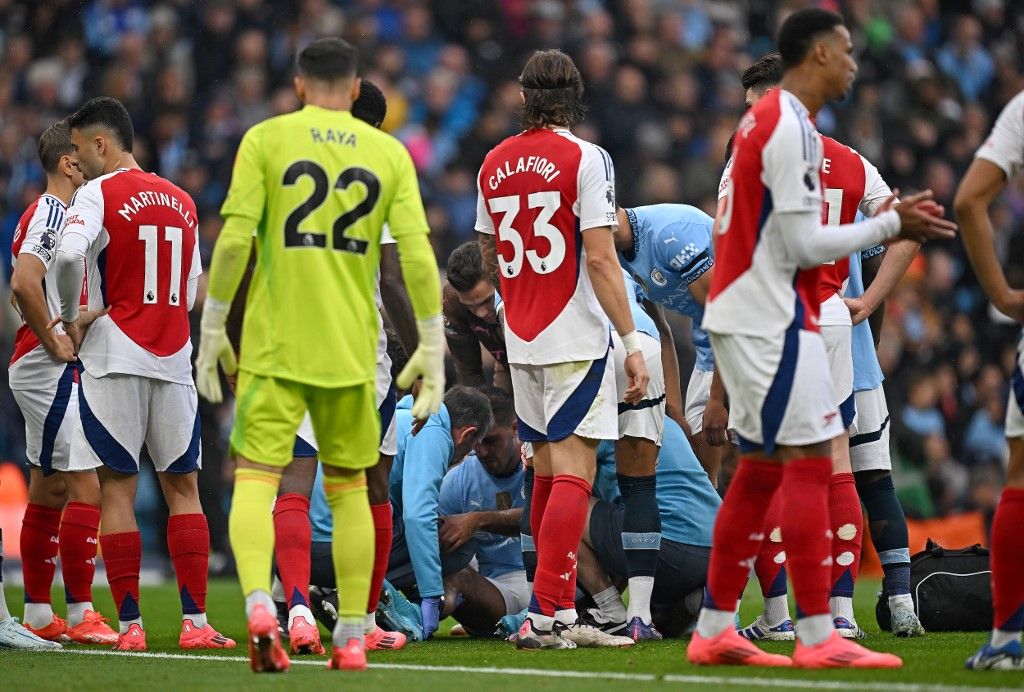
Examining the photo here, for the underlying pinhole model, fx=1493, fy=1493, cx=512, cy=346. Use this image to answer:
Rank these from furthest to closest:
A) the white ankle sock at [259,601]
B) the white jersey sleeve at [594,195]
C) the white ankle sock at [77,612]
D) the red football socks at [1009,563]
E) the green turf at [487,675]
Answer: the white ankle sock at [77,612], the white jersey sleeve at [594,195], the red football socks at [1009,563], the white ankle sock at [259,601], the green turf at [487,675]

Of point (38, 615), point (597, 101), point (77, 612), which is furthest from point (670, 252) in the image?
point (597, 101)

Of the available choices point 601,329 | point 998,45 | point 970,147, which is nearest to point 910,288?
point 970,147

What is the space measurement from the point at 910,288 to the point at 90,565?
1020cm

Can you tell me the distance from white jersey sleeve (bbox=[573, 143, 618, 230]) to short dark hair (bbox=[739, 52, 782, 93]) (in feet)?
3.55

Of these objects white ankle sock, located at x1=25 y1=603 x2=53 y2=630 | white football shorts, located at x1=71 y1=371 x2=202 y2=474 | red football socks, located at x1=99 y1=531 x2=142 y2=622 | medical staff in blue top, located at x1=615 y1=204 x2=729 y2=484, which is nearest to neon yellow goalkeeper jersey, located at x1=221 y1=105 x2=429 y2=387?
white football shorts, located at x1=71 y1=371 x2=202 y2=474

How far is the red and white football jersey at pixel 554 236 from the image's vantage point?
634 cm

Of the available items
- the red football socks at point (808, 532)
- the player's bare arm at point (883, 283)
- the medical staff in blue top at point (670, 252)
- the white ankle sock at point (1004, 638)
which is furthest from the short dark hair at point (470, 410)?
the white ankle sock at point (1004, 638)

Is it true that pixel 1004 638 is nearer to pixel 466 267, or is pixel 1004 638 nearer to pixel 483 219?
pixel 483 219

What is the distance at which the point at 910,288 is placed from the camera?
15.2 m

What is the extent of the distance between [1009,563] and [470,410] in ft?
10.5

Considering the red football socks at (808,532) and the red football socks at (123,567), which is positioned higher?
the red football socks at (808,532)

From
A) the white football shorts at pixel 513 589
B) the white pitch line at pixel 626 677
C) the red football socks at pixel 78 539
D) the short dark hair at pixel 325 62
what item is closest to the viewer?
the white pitch line at pixel 626 677

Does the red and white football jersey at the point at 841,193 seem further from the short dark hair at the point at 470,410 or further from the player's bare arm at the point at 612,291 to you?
the short dark hair at the point at 470,410

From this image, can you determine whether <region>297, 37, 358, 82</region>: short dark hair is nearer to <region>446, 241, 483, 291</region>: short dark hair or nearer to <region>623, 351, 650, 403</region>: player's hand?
<region>623, 351, 650, 403</region>: player's hand
